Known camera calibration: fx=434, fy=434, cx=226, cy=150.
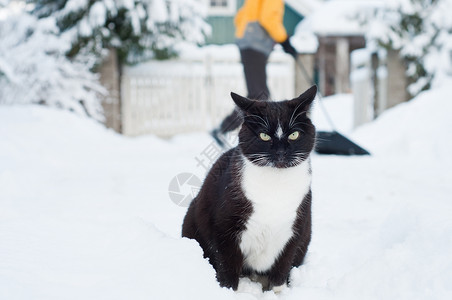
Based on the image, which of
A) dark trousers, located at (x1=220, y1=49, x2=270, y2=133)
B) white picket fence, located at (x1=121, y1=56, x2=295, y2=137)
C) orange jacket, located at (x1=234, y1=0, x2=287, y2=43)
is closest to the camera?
orange jacket, located at (x1=234, y1=0, x2=287, y2=43)

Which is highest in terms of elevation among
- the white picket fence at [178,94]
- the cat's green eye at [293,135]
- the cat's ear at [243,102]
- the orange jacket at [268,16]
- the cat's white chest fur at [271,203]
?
the orange jacket at [268,16]

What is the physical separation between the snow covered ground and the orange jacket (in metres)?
1.39

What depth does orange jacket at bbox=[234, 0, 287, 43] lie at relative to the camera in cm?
Result: 429

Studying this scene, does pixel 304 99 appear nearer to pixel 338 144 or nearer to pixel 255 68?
pixel 255 68

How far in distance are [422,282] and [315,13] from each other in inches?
427

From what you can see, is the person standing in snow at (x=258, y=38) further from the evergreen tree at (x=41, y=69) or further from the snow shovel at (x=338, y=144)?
the evergreen tree at (x=41, y=69)

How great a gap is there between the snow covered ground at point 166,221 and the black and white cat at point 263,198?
13 centimetres

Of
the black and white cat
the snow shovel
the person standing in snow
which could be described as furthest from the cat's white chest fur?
the snow shovel

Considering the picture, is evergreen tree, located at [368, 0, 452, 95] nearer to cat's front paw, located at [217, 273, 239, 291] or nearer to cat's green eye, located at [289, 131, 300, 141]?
cat's green eye, located at [289, 131, 300, 141]

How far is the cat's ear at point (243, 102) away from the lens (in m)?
1.69

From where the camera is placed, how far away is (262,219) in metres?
1.65

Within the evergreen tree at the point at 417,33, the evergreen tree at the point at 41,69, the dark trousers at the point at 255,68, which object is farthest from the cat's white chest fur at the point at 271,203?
the evergreen tree at the point at 417,33

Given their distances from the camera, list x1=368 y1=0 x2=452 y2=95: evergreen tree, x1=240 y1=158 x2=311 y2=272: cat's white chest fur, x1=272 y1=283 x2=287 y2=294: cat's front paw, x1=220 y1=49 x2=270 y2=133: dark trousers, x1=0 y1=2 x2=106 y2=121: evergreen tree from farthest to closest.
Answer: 1. x1=368 y1=0 x2=452 y2=95: evergreen tree
2. x1=0 y1=2 x2=106 y2=121: evergreen tree
3. x1=220 y1=49 x2=270 y2=133: dark trousers
4. x1=272 y1=283 x2=287 y2=294: cat's front paw
5. x1=240 y1=158 x2=311 y2=272: cat's white chest fur

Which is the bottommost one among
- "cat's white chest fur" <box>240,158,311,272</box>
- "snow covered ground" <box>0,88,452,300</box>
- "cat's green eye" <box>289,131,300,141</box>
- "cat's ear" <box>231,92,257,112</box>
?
"snow covered ground" <box>0,88,452,300</box>
